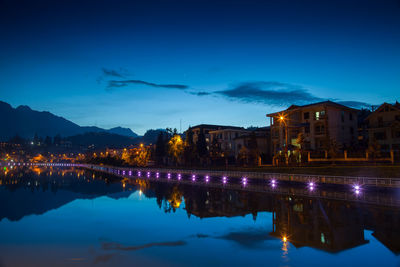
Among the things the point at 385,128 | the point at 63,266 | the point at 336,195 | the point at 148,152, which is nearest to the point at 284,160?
the point at 385,128

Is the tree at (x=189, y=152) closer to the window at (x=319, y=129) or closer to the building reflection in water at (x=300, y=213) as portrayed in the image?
the window at (x=319, y=129)

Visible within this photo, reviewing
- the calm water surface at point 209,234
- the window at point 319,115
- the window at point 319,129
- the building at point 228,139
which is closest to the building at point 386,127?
the window at point 319,129

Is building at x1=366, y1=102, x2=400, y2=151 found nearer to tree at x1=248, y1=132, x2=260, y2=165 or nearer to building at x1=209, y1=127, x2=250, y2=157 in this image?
tree at x1=248, y1=132, x2=260, y2=165

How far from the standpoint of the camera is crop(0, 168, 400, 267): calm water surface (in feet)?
36.2

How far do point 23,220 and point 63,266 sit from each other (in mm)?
11310

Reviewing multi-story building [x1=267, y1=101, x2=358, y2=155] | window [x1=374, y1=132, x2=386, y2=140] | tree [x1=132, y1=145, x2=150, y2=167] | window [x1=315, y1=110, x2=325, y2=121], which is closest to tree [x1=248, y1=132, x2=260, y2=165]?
multi-story building [x1=267, y1=101, x2=358, y2=155]

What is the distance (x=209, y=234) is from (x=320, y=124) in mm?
42370

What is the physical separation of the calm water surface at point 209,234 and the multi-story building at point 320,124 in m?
31.1

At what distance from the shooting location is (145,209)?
22.7 meters

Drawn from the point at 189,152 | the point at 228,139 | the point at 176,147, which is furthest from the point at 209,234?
the point at 176,147

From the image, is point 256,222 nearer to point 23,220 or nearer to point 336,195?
point 336,195

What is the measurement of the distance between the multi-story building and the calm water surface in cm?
3110

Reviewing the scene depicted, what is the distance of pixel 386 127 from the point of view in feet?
150

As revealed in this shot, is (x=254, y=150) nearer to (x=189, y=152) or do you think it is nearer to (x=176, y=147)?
(x=189, y=152)
